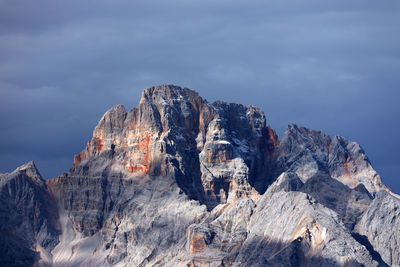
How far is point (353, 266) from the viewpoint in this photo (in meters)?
198

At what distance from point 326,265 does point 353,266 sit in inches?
160

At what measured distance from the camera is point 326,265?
200 metres
